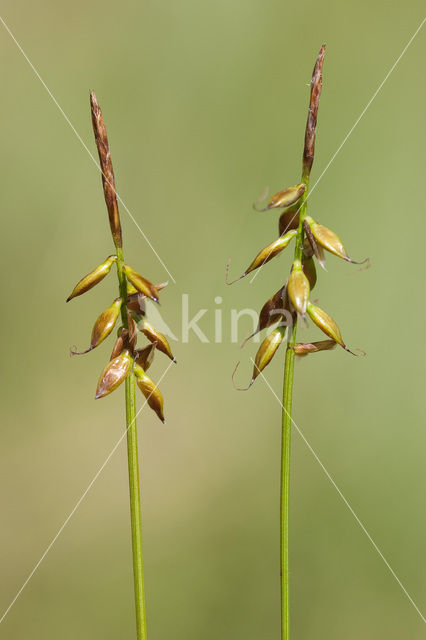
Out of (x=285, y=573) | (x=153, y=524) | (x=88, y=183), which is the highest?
(x=88, y=183)

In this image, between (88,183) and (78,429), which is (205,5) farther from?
(78,429)

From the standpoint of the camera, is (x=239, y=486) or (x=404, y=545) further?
(x=239, y=486)

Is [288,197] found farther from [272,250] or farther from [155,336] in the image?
[155,336]

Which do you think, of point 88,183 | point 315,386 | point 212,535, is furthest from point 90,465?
point 88,183

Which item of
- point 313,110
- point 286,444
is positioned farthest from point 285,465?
point 313,110

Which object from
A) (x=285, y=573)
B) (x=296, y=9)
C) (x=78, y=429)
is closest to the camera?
(x=285, y=573)

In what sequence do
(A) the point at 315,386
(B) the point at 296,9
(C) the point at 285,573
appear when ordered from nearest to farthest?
1. (C) the point at 285,573
2. (A) the point at 315,386
3. (B) the point at 296,9
